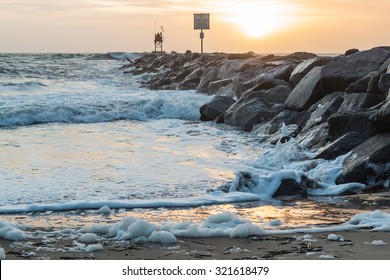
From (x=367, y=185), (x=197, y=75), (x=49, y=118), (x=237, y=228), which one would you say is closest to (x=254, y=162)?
(x=367, y=185)

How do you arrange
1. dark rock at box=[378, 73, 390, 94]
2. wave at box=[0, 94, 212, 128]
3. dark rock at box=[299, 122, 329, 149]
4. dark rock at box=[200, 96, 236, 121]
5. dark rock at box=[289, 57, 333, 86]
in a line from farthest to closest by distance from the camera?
wave at box=[0, 94, 212, 128] → dark rock at box=[200, 96, 236, 121] → dark rock at box=[289, 57, 333, 86] → dark rock at box=[299, 122, 329, 149] → dark rock at box=[378, 73, 390, 94]

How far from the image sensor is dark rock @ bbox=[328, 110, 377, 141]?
9484mm

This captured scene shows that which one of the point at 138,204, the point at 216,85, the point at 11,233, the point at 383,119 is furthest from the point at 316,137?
the point at 216,85

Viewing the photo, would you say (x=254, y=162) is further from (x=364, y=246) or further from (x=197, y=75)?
(x=197, y=75)

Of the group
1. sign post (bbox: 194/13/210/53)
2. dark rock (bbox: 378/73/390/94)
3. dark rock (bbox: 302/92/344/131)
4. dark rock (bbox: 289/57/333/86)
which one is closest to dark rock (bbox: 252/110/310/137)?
dark rock (bbox: 302/92/344/131)

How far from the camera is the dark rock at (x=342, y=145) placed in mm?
9156

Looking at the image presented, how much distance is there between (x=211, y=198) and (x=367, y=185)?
84.2 inches

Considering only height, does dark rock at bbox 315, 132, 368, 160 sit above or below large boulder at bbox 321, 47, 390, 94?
below

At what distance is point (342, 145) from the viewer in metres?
9.23

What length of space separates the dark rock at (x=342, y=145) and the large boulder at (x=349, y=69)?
3902 millimetres

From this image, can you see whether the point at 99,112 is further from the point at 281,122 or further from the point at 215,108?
the point at 281,122

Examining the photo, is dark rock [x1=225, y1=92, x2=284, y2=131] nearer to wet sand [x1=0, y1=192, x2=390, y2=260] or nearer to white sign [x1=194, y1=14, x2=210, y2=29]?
wet sand [x1=0, y1=192, x2=390, y2=260]

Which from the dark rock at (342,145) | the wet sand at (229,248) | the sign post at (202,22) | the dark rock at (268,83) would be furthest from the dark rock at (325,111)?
the sign post at (202,22)

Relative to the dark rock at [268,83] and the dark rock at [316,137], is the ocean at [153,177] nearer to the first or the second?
the dark rock at [316,137]
